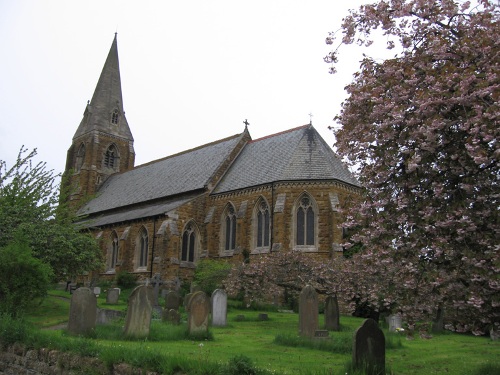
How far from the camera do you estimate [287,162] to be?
29.7 metres

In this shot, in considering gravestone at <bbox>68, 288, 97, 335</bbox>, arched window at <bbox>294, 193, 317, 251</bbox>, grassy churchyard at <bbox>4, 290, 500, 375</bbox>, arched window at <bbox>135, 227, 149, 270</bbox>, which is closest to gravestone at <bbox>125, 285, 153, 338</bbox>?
grassy churchyard at <bbox>4, 290, 500, 375</bbox>

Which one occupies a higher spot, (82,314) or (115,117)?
(115,117)

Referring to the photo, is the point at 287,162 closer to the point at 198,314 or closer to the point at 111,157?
the point at 198,314

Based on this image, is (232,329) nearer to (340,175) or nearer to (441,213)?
(441,213)

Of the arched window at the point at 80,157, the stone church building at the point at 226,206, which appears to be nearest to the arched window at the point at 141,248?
the stone church building at the point at 226,206

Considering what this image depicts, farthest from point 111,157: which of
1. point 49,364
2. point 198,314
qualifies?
point 49,364

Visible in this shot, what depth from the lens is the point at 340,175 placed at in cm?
2850

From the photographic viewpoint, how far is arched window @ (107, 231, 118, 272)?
35719 mm

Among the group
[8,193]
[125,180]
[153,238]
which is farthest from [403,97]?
[125,180]

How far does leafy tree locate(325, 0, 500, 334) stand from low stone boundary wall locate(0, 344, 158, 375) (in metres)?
4.51

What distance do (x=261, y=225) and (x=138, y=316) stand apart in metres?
17.5

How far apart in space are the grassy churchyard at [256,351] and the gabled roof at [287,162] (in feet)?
42.7

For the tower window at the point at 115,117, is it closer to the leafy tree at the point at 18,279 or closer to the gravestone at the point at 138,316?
the leafy tree at the point at 18,279

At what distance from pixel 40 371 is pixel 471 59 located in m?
9.89
